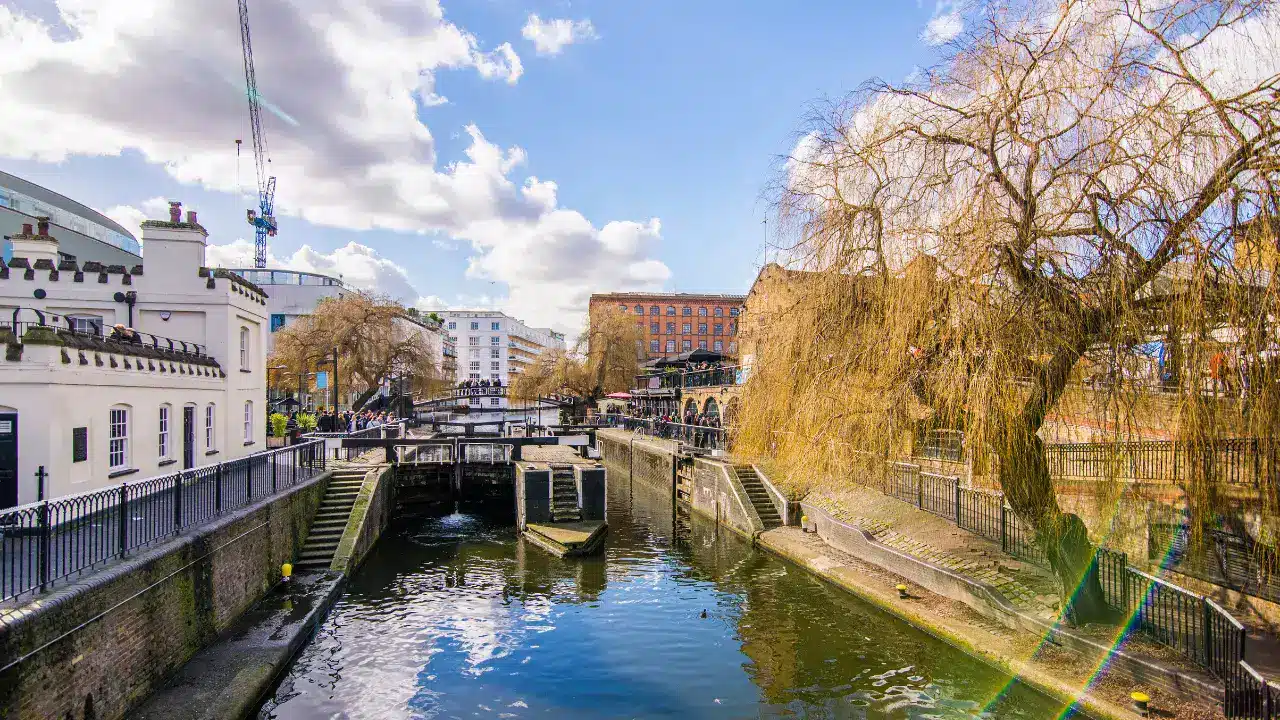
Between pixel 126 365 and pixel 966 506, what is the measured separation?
18301 mm

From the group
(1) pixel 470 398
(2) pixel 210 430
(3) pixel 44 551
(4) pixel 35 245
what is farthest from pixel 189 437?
(1) pixel 470 398

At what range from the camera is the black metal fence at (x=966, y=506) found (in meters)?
14.6

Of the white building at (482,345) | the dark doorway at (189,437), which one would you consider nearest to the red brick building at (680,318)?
the white building at (482,345)

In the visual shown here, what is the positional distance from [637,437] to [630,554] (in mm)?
21140

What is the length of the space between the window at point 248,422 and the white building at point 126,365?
0.06m

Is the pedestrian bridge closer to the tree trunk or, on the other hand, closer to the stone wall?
the stone wall

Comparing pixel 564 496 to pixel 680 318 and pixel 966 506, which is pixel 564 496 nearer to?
pixel 966 506

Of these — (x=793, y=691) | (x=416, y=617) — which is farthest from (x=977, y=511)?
(x=416, y=617)

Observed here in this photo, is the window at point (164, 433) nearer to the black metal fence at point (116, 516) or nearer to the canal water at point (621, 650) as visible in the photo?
the black metal fence at point (116, 516)

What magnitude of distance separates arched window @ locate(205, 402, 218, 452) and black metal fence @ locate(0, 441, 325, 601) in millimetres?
1686

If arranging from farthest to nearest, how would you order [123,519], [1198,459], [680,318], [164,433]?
[680,318]
[164,433]
[123,519]
[1198,459]

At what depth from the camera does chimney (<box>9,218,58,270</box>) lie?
19359 mm

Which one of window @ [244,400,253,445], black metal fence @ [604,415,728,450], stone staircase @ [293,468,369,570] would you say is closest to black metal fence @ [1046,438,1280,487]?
stone staircase @ [293,468,369,570]

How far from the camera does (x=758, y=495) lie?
915 inches
